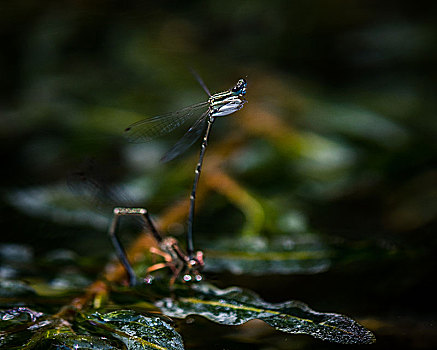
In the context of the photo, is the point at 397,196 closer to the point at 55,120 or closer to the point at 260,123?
the point at 260,123

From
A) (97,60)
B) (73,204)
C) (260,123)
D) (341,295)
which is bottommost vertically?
(341,295)

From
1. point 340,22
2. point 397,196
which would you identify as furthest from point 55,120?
point 340,22

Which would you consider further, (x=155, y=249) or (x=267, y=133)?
(x=267, y=133)

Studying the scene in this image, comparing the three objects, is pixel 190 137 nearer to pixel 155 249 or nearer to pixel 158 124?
pixel 158 124

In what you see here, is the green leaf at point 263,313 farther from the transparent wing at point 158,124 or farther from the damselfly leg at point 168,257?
the transparent wing at point 158,124

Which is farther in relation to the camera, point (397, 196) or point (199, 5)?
point (199, 5)

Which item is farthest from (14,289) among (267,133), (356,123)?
(356,123)

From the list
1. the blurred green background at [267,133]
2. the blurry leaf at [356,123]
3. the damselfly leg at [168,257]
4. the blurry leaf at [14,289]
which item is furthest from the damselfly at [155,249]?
the blurry leaf at [356,123]

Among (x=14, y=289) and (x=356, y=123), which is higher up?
(x=356, y=123)
